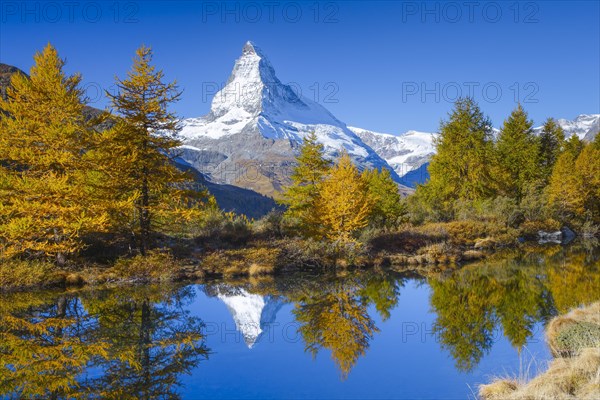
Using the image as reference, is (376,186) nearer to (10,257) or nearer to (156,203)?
(156,203)

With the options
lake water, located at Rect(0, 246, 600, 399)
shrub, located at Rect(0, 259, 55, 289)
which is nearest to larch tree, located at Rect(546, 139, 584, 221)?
lake water, located at Rect(0, 246, 600, 399)

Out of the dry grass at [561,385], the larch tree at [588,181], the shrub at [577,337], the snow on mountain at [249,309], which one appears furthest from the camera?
the larch tree at [588,181]

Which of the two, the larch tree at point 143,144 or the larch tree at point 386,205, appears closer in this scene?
the larch tree at point 143,144

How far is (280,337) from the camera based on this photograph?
13141mm

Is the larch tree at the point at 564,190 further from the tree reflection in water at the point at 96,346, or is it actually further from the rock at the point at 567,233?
the tree reflection in water at the point at 96,346

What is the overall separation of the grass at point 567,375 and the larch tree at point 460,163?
29421mm

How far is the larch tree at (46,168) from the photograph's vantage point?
19.9 metres

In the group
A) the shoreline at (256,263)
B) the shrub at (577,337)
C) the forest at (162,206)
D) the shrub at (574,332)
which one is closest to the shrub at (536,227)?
the forest at (162,206)

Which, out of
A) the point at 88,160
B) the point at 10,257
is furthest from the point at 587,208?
the point at 10,257

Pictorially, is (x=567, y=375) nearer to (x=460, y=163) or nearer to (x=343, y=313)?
(x=343, y=313)

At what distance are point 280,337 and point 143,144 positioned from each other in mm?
14592

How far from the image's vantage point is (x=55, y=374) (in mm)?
9539

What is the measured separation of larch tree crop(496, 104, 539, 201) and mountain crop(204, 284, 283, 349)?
3464cm

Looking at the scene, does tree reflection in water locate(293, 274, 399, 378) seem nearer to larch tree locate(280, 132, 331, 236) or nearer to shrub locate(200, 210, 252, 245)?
larch tree locate(280, 132, 331, 236)
